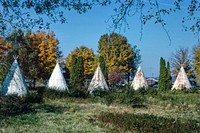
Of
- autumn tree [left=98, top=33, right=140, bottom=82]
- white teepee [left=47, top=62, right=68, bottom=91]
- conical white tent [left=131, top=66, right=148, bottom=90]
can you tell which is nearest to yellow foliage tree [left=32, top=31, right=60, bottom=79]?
autumn tree [left=98, top=33, right=140, bottom=82]

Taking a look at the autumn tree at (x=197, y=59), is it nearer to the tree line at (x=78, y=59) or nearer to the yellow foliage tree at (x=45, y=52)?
the tree line at (x=78, y=59)

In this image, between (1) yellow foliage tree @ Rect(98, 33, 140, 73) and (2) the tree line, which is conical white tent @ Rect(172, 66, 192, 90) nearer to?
(2) the tree line

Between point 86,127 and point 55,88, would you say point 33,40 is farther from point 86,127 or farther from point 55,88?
point 86,127

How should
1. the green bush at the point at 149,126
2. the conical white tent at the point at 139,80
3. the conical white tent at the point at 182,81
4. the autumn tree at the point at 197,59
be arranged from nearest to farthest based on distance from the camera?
1. the green bush at the point at 149,126
2. the conical white tent at the point at 139,80
3. the conical white tent at the point at 182,81
4. the autumn tree at the point at 197,59

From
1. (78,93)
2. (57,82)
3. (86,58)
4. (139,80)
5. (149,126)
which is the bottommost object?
(149,126)

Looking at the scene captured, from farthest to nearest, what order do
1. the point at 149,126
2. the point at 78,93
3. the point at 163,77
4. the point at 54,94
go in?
the point at 163,77 → the point at 78,93 → the point at 54,94 → the point at 149,126

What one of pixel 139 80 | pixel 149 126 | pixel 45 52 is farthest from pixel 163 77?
pixel 149 126

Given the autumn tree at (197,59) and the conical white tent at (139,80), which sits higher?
the autumn tree at (197,59)

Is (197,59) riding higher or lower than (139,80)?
higher

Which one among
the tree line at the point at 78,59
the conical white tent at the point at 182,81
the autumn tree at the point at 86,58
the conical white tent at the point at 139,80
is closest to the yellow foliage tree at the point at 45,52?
the tree line at the point at 78,59

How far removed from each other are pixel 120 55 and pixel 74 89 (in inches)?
833

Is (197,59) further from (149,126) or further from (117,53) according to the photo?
(149,126)

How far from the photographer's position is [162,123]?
339 inches

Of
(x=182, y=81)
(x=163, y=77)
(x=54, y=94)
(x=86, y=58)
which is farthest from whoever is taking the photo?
(x=86, y=58)
